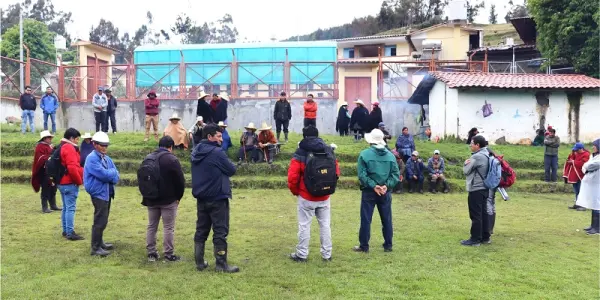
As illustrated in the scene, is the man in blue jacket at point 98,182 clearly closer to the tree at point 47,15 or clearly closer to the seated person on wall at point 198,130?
the seated person on wall at point 198,130

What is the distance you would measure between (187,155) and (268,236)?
25.6ft

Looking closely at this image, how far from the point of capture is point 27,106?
18.1 meters

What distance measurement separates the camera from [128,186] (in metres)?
14.4

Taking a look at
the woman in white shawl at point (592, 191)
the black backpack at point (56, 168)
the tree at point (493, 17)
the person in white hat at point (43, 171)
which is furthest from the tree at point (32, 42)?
the tree at point (493, 17)

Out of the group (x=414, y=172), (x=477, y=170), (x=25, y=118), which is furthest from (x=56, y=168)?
(x=25, y=118)

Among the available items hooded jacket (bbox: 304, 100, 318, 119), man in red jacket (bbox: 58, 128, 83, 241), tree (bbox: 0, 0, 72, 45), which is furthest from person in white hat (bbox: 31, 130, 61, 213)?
tree (bbox: 0, 0, 72, 45)

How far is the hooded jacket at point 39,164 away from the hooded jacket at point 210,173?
4.03 metres

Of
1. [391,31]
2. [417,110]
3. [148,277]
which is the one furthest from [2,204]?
[391,31]

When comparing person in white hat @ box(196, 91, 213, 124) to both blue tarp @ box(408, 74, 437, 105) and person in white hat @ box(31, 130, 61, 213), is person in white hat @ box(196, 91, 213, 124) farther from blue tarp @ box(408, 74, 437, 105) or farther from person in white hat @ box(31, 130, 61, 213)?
blue tarp @ box(408, 74, 437, 105)

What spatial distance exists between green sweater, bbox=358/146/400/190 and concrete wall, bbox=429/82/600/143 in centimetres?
1398

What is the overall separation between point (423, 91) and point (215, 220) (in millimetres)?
18501

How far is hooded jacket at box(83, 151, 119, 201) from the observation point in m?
7.38

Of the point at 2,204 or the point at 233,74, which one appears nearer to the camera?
the point at 2,204

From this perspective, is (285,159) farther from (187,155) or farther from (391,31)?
(391,31)
